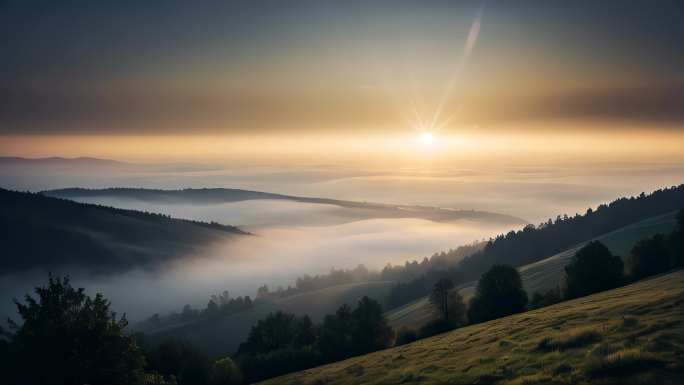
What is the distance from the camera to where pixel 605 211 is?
581ft

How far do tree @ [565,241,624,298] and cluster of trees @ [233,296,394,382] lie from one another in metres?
25.3

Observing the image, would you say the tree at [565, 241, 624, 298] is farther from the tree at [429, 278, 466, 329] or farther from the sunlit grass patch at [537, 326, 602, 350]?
the sunlit grass patch at [537, 326, 602, 350]

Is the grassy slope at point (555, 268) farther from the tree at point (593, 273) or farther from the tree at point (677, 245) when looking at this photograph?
the tree at point (677, 245)

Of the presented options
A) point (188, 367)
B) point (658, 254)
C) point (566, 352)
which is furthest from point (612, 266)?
point (188, 367)

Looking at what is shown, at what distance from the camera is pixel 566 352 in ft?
83.6

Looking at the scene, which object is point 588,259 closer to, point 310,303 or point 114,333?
point 114,333

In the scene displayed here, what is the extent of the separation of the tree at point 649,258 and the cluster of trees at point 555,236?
95.7 metres

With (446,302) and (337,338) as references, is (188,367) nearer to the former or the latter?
(337,338)

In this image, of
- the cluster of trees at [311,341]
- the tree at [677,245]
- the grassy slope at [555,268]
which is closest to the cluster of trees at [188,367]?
the cluster of trees at [311,341]

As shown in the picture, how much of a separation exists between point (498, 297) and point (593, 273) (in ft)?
41.4

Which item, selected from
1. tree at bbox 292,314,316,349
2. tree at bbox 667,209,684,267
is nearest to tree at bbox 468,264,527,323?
tree at bbox 667,209,684,267

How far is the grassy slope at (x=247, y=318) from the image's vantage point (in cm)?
15025

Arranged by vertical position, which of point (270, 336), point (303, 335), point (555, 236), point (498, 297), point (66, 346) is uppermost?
point (66, 346)

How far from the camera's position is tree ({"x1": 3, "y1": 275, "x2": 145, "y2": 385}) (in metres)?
26.4
